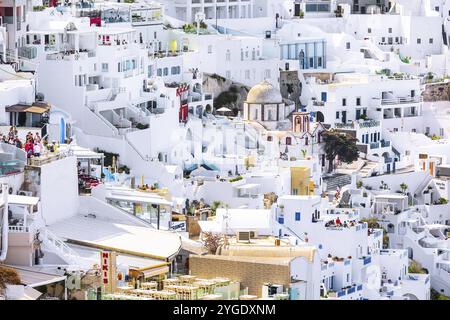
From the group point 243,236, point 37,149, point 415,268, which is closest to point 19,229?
point 37,149

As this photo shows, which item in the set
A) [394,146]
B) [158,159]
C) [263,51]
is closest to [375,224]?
[158,159]

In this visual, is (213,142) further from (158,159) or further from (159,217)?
(159,217)

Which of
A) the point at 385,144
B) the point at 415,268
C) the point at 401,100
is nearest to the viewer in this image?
the point at 415,268

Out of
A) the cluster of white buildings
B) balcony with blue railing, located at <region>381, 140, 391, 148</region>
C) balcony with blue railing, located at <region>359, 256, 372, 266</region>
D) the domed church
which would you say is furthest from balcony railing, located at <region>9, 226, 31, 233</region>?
balcony with blue railing, located at <region>381, 140, 391, 148</region>

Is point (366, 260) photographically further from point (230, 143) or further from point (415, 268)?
point (230, 143)

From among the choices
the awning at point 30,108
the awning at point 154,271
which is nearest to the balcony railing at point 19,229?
the awning at point 154,271

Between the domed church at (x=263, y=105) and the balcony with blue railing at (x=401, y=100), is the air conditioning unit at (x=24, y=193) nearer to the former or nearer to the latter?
the domed church at (x=263, y=105)
